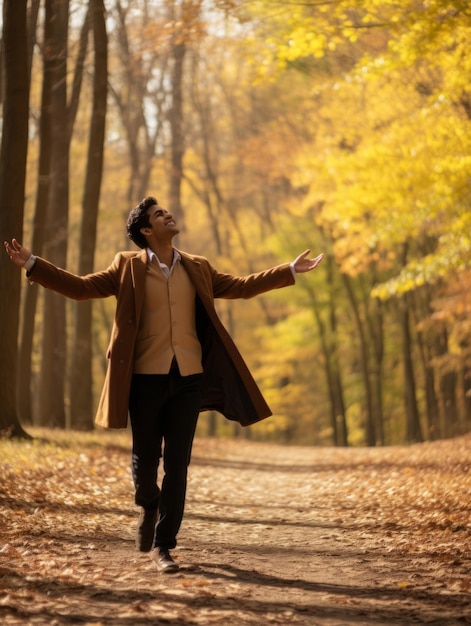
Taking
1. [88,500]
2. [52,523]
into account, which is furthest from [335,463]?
[52,523]

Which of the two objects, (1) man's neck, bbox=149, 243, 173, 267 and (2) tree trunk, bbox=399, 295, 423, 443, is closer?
(1) man's neck, bbox=149, 243, 173, 267

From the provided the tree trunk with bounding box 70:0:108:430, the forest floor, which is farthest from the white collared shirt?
the tree trunk with bounding box 70:0:108:430

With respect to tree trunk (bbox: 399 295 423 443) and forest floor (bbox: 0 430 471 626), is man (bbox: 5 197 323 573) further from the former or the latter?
tree trunk (bbox: 399 295 423 443)

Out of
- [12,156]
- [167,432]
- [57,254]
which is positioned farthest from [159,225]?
[57,254]

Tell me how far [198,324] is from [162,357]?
44 centimetres

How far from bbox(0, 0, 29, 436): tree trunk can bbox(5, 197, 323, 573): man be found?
511 cm

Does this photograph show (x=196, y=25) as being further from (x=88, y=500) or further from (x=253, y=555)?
(x=253, y=555)

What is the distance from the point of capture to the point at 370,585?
5.16 meters

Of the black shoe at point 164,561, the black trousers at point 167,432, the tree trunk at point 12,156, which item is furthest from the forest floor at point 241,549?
the tree trunk at point 12,156

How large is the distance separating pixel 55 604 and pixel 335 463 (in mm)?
10966

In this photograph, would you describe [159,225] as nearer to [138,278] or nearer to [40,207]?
[138,278]

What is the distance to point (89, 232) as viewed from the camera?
15750 mm

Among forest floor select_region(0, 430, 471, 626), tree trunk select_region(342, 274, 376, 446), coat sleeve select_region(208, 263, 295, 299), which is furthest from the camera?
tree trunk select_region(342, 274, 376, 446)

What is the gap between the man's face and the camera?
5641 mm
